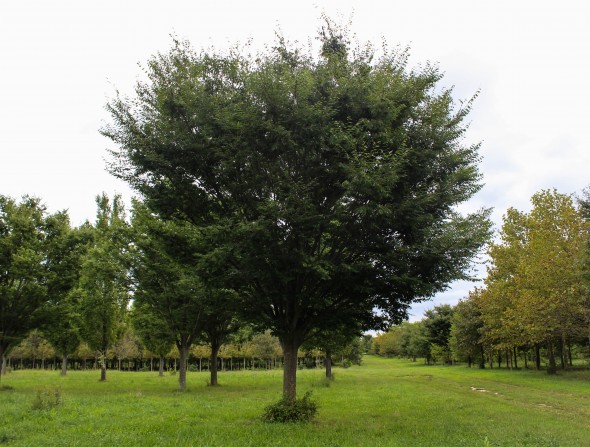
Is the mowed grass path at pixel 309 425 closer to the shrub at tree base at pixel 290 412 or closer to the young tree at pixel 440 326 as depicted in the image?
the shrub at tree base at pixel 290 412

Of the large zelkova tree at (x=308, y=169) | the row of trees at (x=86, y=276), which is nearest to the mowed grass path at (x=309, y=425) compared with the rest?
the large zelkova tree at (x=308, y=169)

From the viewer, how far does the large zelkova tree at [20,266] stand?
2406cm

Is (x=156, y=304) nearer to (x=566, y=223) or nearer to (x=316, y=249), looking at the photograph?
(x=316, y=249)

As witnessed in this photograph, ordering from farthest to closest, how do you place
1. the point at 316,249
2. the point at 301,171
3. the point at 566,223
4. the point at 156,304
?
the point at 566,223
the point at 156,304
the point at 316,249
the point at 301,171

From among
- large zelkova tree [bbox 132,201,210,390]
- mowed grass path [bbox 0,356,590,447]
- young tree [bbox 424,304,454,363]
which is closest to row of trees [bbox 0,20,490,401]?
mowed grass path [bbox 0,356,590,447]

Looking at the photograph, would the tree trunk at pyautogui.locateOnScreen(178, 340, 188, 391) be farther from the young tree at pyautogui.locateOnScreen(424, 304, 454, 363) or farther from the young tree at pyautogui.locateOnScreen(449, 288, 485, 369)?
the young tree at pyautogui.locateOnScreen(424, 304, 454, 363)

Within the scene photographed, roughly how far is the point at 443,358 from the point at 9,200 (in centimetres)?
6188

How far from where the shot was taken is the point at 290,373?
1302cm

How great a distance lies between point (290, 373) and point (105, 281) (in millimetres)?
19270

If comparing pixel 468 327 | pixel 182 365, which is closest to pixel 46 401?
pixel 182 365

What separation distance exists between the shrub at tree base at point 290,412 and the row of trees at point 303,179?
1.42 ft

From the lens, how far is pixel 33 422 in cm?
1138

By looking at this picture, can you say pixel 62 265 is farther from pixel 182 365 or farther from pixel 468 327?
pixel 468 327

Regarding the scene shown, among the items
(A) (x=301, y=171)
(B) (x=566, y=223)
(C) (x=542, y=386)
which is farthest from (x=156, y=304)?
(B) (x=566, y=223)
